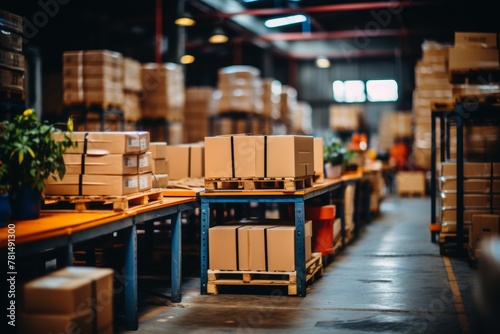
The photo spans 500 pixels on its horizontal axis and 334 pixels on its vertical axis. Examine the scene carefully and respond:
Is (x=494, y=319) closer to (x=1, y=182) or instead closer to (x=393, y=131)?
(x=1, y=182)

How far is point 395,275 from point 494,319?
5.81 meters

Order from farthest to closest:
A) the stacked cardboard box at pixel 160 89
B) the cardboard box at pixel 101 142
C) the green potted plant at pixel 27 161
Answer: the stacked cardboard box at pixel 160 89 < the cardboard box at pixel 101 142 < the green potted plant at pixel 27 161

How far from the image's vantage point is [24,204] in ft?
17.8

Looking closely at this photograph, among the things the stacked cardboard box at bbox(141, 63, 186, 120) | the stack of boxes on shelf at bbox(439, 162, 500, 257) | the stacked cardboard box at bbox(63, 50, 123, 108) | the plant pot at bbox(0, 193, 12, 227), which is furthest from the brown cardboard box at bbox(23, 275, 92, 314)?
the stacked cardboard box at bbox(141, 63, 186, 120)

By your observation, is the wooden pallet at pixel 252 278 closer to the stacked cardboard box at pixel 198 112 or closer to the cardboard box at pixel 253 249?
the cardboard box at pixel 253 249

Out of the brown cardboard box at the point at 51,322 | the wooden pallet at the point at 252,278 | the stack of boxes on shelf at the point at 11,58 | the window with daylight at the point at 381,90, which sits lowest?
the wooden pallet at the point at 252,278

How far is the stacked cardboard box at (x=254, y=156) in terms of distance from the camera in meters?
7.38

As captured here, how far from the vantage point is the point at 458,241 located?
1002 centimetres

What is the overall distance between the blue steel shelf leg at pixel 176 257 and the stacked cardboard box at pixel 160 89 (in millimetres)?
9319

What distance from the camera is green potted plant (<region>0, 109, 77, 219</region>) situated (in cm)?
526

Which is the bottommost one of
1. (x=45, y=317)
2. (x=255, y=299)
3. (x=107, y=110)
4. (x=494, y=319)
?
(x=255, y=299)

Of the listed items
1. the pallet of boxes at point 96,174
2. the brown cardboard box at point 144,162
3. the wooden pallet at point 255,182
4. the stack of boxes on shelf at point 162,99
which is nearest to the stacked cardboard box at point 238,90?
the stack of boxes on shelf at point 162,99

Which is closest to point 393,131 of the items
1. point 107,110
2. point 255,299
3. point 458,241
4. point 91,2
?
point 91,2

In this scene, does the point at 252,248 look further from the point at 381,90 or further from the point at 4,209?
the point at 381,90
